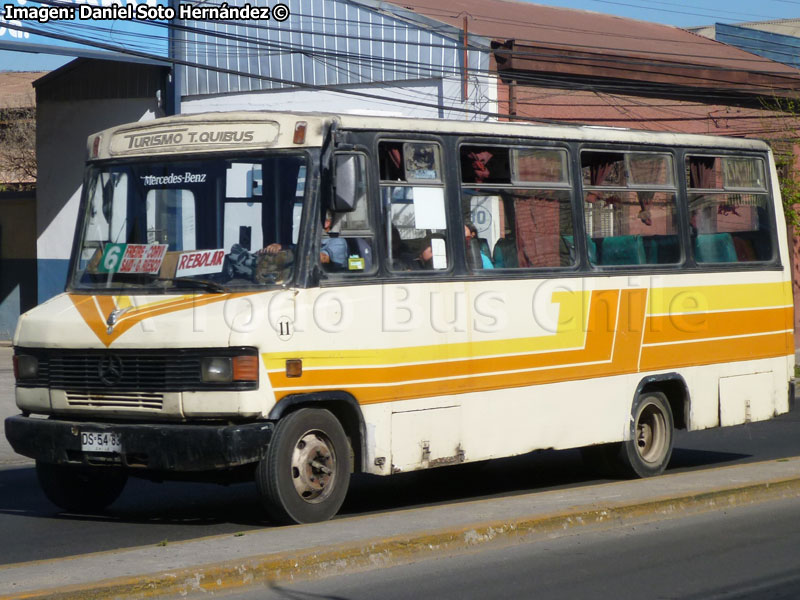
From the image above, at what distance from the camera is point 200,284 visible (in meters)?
8.32

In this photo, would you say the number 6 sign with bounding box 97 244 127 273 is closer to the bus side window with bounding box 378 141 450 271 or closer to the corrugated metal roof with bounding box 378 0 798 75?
the bus side window with bounding box 378 141 450 271

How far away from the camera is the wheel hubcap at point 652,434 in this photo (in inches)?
437

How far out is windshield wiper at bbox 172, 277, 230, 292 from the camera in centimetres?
824

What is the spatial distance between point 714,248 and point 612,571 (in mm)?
5034

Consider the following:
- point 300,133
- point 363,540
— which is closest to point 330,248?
point 300,133

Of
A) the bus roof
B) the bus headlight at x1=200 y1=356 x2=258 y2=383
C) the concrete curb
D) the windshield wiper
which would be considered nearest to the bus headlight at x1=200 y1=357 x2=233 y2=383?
the bus headlight at x1=200 y1=356 x2=258 y2=383

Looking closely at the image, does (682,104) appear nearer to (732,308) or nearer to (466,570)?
(732,308)

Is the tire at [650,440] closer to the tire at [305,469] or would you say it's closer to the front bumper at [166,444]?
the tire at [305,469]

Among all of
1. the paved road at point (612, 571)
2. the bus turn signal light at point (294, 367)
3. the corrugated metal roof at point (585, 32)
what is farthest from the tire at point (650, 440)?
the corrugated metal roof at point (585, 32)

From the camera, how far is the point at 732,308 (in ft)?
38.0

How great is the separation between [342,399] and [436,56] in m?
15.7

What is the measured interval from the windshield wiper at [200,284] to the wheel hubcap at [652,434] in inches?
175

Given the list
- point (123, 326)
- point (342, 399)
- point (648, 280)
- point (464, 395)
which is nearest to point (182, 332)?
point (123, 326)

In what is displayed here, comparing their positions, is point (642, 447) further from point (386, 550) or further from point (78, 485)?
point (78, 485)
